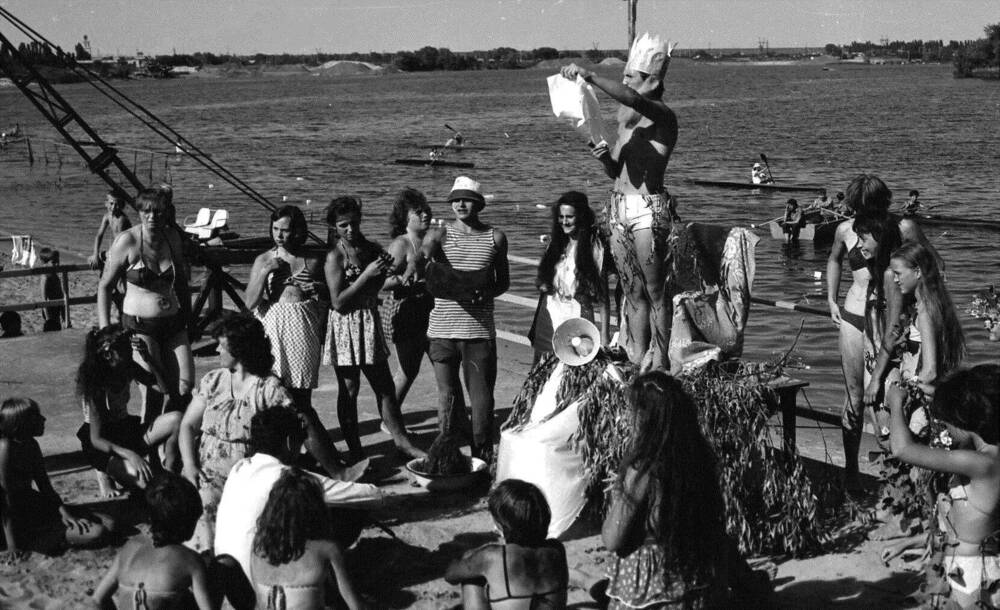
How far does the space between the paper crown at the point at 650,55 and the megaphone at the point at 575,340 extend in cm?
141

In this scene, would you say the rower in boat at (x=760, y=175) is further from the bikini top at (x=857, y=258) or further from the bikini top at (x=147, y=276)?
the bikini top at (x=147, y=276)

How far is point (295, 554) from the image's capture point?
4.72 metres

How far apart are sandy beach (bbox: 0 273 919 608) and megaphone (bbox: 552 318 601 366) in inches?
36.5

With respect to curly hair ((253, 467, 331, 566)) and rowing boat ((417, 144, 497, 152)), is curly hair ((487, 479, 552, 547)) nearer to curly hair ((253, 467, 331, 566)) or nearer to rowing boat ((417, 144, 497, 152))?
curly hair ((253, 467, 331, 566))

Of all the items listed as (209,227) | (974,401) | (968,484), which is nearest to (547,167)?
(209,227)

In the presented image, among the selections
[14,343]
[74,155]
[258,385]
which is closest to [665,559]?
[258,385]

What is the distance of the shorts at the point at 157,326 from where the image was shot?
Result: 23.9ft

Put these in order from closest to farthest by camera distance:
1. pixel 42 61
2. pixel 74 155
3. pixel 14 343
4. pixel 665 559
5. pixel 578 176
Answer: pixel 665 559 < pixel 14 343 < pixel 42 61 < pixel 578 176 < pixel 74 155

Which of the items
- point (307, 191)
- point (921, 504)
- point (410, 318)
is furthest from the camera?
point (307, 191)

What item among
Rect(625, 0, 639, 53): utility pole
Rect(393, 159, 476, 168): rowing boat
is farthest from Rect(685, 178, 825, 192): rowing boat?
Rect(625, 0, 639, 53): utility pole

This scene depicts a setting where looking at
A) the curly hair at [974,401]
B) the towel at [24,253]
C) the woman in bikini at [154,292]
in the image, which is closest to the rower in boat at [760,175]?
the towel at [24,253]

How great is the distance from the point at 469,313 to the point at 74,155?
56.0 metres

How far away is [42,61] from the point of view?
1302 cm

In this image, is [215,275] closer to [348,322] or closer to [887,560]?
[348,322]
